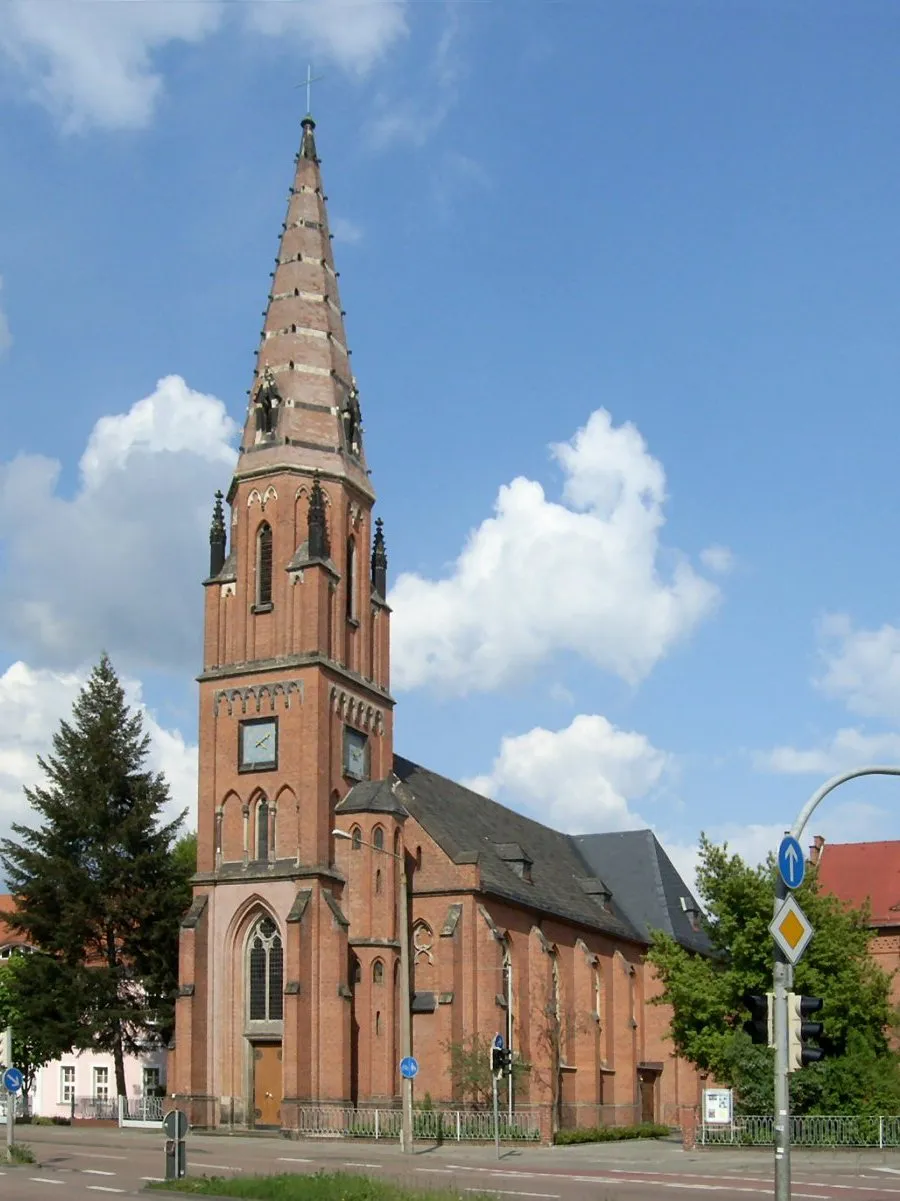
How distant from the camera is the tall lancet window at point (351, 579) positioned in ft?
177

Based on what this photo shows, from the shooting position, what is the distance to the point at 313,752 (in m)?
49.3

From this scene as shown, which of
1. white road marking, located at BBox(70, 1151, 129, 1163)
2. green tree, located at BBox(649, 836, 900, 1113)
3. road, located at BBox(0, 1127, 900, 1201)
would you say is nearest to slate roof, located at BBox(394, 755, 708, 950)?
green tree, located at BBox(649, 836, 900, 1113)

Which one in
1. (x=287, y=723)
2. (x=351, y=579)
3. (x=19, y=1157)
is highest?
(x=351, y=579)

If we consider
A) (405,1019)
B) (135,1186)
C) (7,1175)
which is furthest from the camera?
(405,1019)

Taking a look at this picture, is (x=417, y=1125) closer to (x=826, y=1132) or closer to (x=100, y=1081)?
(x=826, y=1132)

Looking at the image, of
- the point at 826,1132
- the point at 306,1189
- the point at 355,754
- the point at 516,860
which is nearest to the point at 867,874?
the point at 516,860

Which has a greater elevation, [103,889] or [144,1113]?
[103,889]

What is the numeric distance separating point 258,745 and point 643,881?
27176 mm

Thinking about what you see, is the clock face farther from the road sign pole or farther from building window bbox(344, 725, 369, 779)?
the road sign pole

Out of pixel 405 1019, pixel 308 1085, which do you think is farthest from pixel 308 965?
pixel 405 1019

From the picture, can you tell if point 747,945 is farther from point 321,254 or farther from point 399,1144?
point 321,254

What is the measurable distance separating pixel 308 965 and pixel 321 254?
2689cm

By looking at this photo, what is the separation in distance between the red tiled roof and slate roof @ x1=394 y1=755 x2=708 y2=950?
7064 mm

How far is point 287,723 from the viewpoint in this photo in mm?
50281
